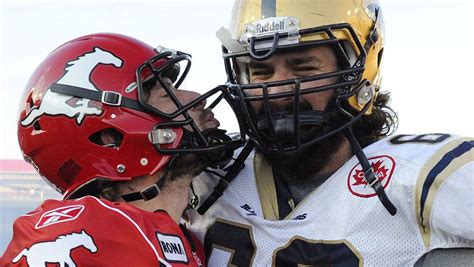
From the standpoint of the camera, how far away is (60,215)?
1.83 meters

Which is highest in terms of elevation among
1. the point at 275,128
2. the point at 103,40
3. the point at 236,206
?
the point at 103,40

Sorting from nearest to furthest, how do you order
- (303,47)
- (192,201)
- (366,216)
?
(366,216)
(303,47)
(192,201)

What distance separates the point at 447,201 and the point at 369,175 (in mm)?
232

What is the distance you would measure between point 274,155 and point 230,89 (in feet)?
0.79

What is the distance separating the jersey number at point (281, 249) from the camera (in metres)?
1.80

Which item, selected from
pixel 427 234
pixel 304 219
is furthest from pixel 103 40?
pixel 427 234

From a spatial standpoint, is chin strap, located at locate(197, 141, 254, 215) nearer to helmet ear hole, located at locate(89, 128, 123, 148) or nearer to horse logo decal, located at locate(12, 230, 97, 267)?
helmet ear hole, located at locate(89, 128, 123, 148)

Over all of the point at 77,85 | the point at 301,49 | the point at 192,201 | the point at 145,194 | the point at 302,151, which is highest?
the point at 301,49

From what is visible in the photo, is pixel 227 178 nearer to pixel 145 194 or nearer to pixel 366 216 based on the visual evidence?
pixel 145 194

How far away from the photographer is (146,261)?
1766 mm

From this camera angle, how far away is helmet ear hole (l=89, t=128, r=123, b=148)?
2.06 m

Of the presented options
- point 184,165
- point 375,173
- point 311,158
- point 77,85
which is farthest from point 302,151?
point 77,85

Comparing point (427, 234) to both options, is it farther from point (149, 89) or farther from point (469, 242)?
point (149, 89)

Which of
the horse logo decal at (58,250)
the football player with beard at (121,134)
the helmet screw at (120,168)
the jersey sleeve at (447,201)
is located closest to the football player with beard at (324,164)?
the jersey sleeve at (447,201)
